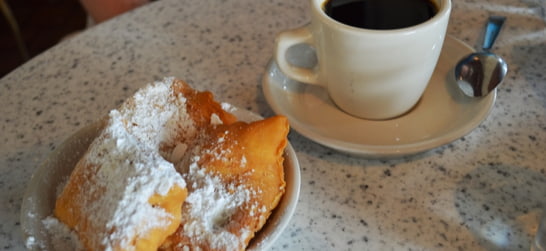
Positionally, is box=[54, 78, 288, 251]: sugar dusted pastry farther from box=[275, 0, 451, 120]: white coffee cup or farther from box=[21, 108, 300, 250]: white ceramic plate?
box=[275, 0, 451, 120]: white coffee cup

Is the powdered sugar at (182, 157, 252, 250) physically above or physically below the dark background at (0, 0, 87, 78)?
above

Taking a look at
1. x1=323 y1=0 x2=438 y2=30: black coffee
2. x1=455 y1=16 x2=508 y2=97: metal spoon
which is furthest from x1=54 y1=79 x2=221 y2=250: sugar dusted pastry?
x1=455 y1=16 x2=508 y2=97: metal spoon

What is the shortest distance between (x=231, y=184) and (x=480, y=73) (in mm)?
415

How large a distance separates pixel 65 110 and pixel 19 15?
1.86 m

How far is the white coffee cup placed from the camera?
635mm

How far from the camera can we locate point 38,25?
234 cm

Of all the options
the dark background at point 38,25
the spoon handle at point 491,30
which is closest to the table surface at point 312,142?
the spoon handle at point 491,30

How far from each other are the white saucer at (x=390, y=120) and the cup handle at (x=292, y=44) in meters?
0.04

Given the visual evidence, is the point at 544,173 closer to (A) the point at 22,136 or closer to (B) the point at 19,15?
(A) the point at 22,136

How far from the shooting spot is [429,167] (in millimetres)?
657

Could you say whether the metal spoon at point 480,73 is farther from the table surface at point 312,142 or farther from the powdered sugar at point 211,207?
the powdered sugar at point 211,207

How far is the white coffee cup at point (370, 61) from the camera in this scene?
635 mm

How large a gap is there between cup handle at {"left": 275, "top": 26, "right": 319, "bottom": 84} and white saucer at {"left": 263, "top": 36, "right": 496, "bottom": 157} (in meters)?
0.04

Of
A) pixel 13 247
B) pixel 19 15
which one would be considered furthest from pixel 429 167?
pixel 19 15
